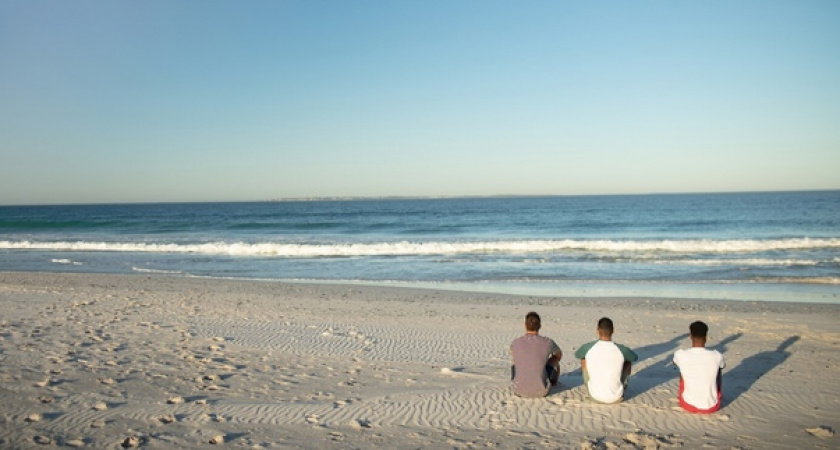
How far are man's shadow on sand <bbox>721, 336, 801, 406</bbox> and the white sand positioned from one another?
44 mm

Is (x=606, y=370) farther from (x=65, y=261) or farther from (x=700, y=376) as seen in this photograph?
(x=65, y=261)

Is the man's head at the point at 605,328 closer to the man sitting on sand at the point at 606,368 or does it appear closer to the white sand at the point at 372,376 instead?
the man sitting on sand at the point at 606,368

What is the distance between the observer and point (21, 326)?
9258 millimetres

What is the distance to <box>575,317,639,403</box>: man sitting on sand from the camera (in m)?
6.04

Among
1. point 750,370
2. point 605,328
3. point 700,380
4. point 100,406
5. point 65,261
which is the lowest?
point 65,261

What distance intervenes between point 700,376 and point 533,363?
5.38 feet

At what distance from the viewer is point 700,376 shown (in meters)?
5.77

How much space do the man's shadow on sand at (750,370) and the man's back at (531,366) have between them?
1.94 m

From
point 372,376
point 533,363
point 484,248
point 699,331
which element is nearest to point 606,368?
point 533,363

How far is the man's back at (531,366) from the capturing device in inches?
242

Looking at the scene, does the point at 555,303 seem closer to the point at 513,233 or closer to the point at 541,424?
the point at 541,424

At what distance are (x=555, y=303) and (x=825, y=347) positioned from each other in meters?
5.30

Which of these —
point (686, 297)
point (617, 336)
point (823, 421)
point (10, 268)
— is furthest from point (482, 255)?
point (823, 421)

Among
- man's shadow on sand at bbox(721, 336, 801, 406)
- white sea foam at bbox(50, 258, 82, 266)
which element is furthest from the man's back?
white sea foam at bbox(50, 258, 82, 266)
